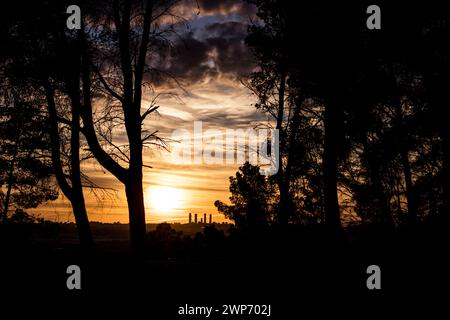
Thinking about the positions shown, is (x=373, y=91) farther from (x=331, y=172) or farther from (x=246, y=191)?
(x=246, y=191)

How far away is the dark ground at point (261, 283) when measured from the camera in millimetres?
9031

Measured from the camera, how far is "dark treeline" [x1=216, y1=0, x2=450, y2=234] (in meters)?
14.4

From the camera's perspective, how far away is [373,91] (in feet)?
52.5

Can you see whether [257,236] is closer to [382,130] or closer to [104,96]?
[382,130]

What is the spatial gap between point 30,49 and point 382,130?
12.2 meters

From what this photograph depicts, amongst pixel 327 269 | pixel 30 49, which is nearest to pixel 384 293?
pixel 327 269

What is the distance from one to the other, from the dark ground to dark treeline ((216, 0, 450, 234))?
1.99 metres

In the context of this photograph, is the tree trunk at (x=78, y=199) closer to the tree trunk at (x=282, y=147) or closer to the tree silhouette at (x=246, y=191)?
the tree trunk at (x=282, y=147)

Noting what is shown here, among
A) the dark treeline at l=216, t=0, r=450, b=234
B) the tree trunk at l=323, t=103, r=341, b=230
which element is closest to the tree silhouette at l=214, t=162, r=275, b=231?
the dark treeline at l=216, t=0, r=450, b=234

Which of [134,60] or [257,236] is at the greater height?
[134,60]

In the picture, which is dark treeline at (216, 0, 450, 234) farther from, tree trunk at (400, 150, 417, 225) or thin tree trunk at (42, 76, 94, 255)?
thin tree trunk at (42, 76, 94, 255)

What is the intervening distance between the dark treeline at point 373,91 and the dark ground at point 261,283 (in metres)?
1.99

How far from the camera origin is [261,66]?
69.9 feet

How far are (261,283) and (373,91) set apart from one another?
330 inches
